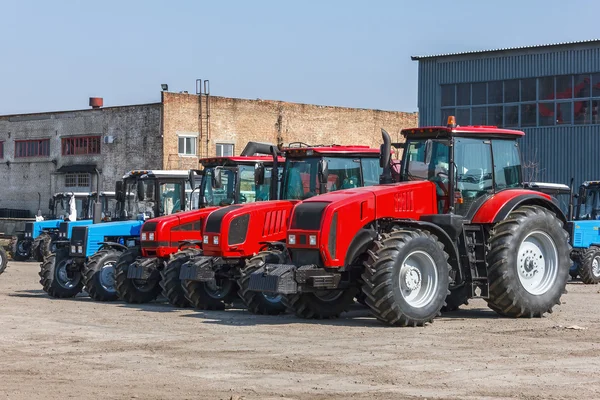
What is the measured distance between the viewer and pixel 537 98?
134ft

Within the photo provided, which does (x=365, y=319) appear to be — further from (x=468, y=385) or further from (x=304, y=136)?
(x=304, y=136)

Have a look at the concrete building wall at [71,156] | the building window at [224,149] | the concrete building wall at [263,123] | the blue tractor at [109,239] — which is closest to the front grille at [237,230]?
the blue tractor at [109,239]

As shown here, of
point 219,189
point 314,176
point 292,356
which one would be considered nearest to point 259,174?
point 314,176

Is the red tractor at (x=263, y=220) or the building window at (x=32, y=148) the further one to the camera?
the building window at (x=32, y=148)

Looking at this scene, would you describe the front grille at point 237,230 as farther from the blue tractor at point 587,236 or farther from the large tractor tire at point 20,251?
the large tractor tire at point 20,251

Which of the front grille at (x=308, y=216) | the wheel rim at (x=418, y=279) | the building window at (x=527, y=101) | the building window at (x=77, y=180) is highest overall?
the building window at (x=527, y=101)

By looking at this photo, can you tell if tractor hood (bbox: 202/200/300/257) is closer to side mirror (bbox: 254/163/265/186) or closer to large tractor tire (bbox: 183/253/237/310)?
large tractor tire (bbox: 183/253/237/310)

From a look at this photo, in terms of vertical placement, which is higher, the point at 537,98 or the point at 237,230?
the point at 537,98

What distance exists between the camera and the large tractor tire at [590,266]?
1106 inches

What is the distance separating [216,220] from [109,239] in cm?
498

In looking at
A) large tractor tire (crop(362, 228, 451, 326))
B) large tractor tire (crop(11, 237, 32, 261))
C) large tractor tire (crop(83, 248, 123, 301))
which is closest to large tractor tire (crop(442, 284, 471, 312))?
large tractor tire (crop(362, 228, 451, 326))

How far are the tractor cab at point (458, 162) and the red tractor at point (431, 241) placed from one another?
0.05 feet

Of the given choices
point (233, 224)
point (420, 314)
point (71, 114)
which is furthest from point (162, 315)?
point (71, 114)

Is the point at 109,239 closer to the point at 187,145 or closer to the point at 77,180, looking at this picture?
the point at 187,145
